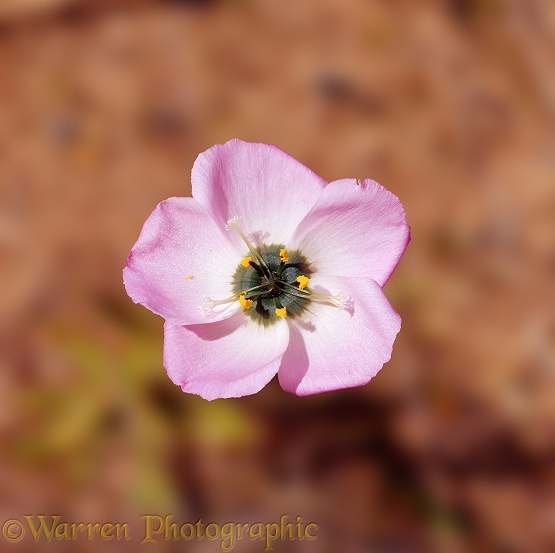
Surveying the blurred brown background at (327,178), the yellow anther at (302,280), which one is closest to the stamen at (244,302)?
the yellow anther at (302,280)

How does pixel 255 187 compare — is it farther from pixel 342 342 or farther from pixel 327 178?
pixel 327 178

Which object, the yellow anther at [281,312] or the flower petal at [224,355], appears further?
the yellow anther at [281,312]

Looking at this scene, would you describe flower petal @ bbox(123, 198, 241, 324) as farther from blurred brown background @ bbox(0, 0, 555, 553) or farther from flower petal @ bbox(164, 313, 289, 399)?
blurred brown background @ bbox(0, 0, 555, 553)

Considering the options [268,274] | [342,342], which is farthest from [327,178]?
[342,342]

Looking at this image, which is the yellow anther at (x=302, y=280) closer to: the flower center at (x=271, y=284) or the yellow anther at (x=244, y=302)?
the flower center at (x=271, y=284)

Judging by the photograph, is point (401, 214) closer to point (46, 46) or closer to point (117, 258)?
point (117, 258)

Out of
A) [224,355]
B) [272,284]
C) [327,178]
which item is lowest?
[224,355]
